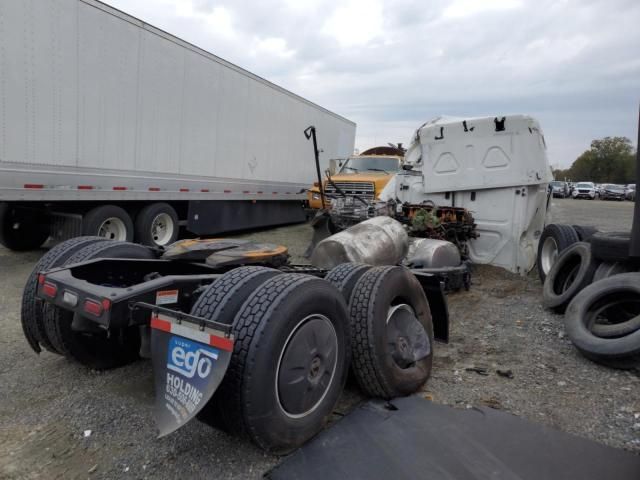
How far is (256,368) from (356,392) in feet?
4.15

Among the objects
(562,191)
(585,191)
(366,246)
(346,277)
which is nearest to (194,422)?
(346,277)

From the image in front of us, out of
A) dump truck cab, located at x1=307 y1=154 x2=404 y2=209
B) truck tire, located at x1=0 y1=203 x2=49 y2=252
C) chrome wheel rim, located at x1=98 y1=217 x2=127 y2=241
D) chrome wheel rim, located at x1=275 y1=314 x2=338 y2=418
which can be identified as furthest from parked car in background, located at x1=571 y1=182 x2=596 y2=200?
chrome wheel rim, located at x1=275 y1=314 x2=338 y2=418

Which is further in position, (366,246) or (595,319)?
(366,246)

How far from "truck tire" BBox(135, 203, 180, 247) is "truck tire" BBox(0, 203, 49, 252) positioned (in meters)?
1.52

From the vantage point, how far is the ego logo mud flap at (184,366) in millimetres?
1995

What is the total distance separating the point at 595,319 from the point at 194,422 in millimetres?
3566

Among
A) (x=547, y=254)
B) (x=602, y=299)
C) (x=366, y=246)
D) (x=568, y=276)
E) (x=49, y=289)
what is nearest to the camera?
(x=49, y=289)

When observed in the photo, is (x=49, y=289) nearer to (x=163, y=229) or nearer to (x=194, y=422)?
(x=194, y=422)

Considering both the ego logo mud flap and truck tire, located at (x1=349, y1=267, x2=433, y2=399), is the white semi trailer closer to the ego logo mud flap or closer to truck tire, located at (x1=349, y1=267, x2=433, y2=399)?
the ego logo mud flap

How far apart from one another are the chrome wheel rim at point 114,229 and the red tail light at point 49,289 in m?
5.46

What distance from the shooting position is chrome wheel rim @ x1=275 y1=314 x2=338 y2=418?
221 centimetres

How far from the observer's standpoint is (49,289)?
2.59 metres

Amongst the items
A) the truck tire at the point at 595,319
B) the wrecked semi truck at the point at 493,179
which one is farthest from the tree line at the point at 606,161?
the truck tire at the point at 595,319

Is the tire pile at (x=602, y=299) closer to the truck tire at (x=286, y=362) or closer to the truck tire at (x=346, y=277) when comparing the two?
the truck tire at (x=346, y=277)
